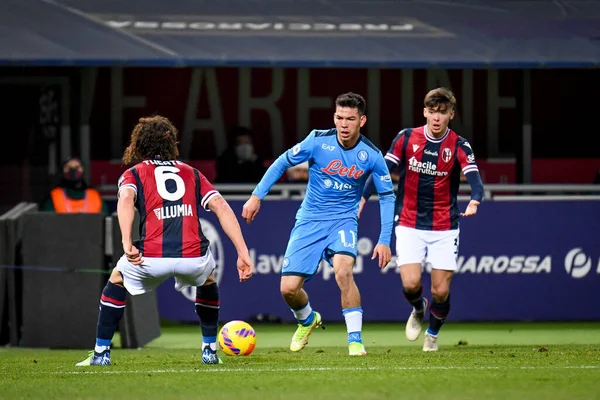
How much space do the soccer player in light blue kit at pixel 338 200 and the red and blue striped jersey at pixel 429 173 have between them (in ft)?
3.37

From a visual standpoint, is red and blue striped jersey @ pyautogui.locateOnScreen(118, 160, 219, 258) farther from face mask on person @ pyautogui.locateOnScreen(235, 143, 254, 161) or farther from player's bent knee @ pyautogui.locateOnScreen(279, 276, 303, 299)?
face mask on person @ pyautogui.locateOnScreen(235, 143, 254, 161)

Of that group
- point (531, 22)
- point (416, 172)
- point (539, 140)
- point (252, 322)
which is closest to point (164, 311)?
point (252, 322)

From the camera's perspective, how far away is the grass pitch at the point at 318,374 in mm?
8055

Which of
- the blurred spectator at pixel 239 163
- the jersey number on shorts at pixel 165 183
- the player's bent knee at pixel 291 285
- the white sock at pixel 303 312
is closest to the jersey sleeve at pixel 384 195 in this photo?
the player's bent knee at pixel 291 285

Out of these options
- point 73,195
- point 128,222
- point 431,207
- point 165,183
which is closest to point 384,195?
point 431,207

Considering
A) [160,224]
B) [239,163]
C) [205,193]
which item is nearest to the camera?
[160,224]

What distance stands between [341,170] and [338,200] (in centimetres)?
26

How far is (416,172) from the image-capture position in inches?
477

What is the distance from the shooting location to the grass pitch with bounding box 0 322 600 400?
8.05 metres

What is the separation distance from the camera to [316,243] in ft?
36.6

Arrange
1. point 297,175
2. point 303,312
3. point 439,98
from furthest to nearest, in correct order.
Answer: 1. point 297,175
2. point 439,98
3. point 303,312

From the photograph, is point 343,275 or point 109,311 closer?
point 109,311

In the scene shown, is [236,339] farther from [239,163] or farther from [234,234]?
[239,163]

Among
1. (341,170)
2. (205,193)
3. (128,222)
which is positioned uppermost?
(341,170)
